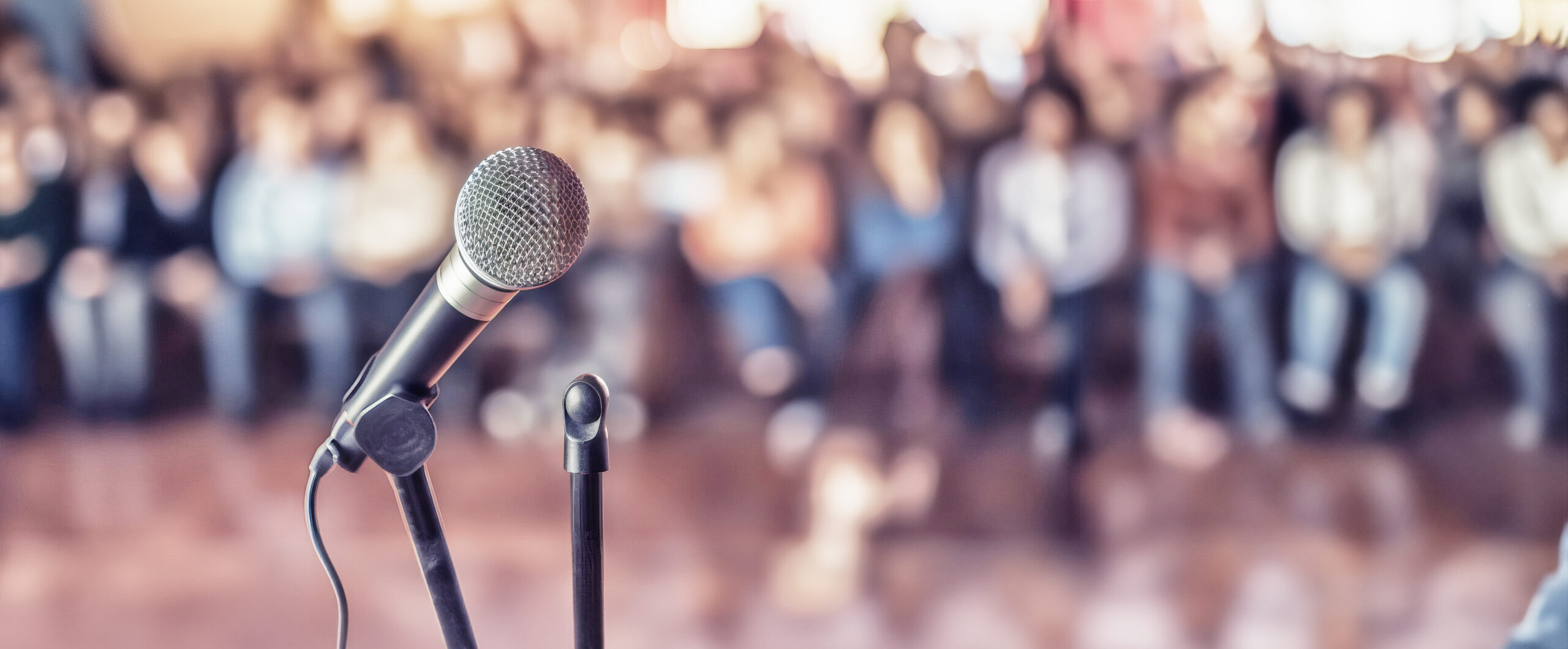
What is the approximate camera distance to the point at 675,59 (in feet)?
12.5

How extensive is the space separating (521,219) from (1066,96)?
8.91ft

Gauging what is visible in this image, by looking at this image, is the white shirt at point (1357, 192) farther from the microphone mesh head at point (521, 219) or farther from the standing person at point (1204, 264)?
the microphone mesh head at point (521, 219)

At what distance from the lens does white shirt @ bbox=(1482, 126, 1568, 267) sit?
275cm

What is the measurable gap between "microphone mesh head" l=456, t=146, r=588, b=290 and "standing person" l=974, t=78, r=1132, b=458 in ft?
7.38

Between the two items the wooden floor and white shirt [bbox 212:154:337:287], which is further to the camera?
white shirt [bbox 212:154:337:287]

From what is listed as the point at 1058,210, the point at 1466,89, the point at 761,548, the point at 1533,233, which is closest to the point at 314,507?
the point at 761,548

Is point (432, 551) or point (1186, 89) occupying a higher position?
point (1186, 89)

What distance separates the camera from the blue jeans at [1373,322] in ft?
9.74

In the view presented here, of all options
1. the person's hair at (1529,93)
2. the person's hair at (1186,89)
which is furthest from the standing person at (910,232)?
the person's hair at (1529,93)

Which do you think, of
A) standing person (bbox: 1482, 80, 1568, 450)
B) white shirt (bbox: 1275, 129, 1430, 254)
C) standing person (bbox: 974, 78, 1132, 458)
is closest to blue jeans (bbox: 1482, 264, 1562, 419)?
standing person (bbox: 1482, 80, 1568, 450)

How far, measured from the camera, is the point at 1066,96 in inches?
111

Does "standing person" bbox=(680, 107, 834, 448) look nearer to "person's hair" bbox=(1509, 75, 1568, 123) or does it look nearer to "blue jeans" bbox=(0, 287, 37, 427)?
"blue jeans" bbox=(0, 287, 37, 427)

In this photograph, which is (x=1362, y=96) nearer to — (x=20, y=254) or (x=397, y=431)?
(x=397, y=431)

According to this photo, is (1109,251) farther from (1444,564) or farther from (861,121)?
(1444,564)
